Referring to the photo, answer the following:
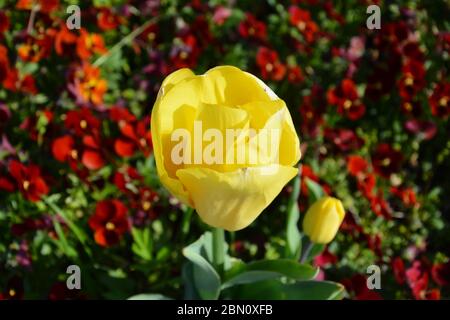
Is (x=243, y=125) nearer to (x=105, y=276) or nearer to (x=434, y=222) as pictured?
(x=105, y=276)

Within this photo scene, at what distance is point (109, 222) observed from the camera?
162 cm

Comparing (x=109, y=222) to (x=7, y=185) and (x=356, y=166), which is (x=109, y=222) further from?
(x=356, y=166)

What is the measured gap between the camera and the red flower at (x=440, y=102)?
2.12m

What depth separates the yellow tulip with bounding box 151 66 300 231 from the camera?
3.25 ft

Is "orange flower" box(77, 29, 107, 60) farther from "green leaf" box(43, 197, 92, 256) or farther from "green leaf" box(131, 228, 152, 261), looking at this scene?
"green leaf" box(131, 228, 152, 261)

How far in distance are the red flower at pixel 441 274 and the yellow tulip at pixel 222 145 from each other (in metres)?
0.76

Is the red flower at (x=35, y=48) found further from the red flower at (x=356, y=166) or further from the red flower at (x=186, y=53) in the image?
the red flower at (x=356, y=166)

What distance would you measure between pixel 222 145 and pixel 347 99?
1.21 m

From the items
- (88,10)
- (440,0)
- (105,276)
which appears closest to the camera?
(105,276)

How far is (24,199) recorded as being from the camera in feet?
5.74

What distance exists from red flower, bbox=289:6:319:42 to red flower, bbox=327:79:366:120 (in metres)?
0.30

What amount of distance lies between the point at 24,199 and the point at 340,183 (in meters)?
0.91

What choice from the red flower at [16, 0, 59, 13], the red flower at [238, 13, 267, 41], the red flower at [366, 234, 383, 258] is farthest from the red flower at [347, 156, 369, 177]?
the red flower at [16, 0, 59, 13]
